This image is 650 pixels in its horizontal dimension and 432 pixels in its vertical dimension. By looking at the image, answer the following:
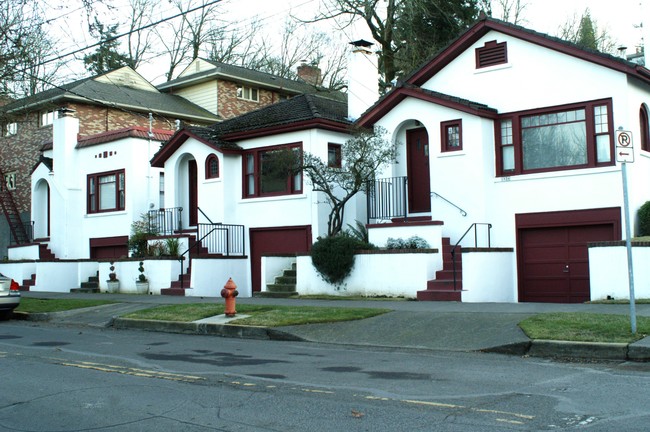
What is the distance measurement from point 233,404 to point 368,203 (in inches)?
585

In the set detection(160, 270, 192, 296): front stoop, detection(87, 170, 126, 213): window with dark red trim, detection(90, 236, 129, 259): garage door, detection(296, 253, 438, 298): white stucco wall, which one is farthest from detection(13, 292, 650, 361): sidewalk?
detection(87, 170, 126, 213): window with dark red trim

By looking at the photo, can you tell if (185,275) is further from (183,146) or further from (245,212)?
(183,146)

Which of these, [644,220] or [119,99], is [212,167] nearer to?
[119,99]

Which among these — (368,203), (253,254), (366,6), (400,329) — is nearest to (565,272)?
(368,203)

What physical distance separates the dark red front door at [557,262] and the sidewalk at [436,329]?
383 cm

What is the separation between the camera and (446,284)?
18828 mm

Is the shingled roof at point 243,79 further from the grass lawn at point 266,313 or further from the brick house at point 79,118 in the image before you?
the grass lawn at point 266,313

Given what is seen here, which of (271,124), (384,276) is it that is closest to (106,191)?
(271,124)

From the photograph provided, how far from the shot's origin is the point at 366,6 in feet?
110

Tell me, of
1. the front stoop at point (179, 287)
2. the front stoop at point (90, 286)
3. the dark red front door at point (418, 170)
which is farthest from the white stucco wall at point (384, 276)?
the front stoop at point (90, 286)

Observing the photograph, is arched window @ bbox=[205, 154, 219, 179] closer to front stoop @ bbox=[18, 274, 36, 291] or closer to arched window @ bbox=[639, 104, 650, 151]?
front stoop @ bbox=[18, 274, 36, 291]

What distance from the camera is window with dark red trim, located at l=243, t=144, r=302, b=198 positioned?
24281 mm

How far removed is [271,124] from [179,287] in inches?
248

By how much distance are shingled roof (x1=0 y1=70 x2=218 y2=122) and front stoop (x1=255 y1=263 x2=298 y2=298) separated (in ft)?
46.0
